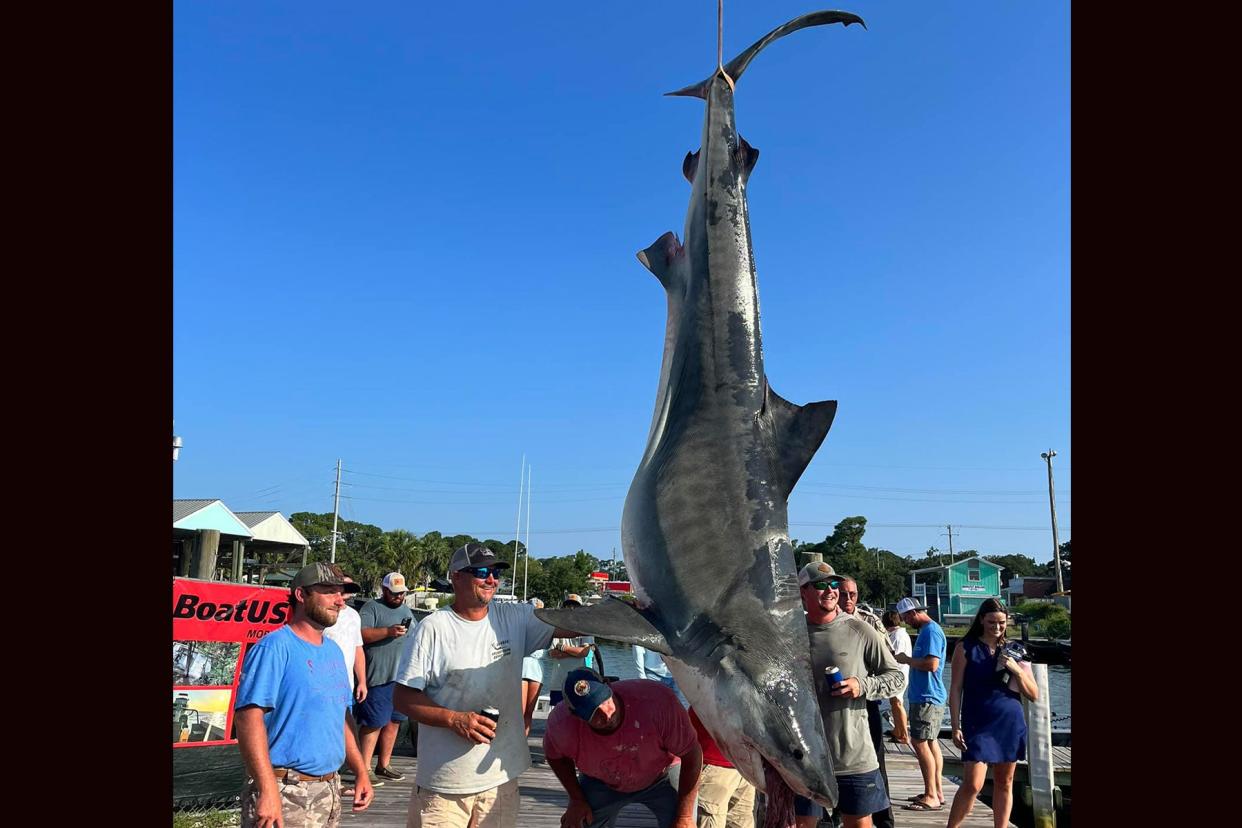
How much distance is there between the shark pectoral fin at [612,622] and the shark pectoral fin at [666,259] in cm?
125

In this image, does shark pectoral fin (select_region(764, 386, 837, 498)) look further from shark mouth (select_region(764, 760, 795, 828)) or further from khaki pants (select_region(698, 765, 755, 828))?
khaki pants (select_region(698, 765, 755, 828))

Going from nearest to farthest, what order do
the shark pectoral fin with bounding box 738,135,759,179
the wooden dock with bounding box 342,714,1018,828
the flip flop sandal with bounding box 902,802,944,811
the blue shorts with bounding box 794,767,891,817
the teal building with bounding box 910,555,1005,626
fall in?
the shark pectoral fin with bounding box 738,135,759,179
the blue shorts with bounding box 794,767,891,817
the wooden dock with bounding box 342,714,1018,828
the flip flop sandal with bounding box 902,802,944,811
the teal building with bounding box 910,555,1005,626

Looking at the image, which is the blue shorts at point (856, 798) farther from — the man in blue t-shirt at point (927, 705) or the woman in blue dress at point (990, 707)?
the man in blue t-shirt at point (927, 705)

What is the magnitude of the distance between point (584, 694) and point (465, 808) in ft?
2.23

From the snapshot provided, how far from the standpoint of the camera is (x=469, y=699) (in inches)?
143

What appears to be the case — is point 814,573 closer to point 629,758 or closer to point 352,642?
point 629,758

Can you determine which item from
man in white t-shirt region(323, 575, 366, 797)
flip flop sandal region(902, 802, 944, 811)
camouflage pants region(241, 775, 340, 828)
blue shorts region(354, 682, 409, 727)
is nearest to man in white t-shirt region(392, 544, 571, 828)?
camouflage pants region(241, 775, 340, 828)

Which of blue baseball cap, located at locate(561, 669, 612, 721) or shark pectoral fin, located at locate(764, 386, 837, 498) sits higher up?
shark pectoral fin, located at locate(764, 386, 837, 498)

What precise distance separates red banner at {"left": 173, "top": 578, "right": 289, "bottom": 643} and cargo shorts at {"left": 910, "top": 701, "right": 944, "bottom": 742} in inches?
200

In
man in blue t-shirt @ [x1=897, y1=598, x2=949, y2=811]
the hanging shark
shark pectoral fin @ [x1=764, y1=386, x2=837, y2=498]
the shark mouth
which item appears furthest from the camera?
man in blue t-shirt @ [x1=897, y1=598, x2=949, y2=811]

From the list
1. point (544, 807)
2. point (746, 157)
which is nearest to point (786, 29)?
point (746, 157)

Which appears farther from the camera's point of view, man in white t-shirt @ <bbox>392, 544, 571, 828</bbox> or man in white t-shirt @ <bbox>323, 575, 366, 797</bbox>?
man in white t-shirt @ <bbox>323, 575, 366, 797</bbox>

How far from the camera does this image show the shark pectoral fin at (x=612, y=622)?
7.77ft

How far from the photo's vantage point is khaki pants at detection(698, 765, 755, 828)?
4367 millimetres
